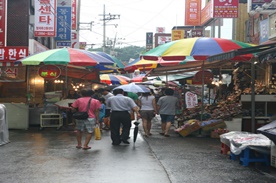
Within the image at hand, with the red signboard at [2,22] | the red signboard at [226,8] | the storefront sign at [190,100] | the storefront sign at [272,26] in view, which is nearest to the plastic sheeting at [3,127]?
the red signboard at [2,22]

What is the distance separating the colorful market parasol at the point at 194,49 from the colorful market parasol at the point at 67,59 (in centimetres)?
246

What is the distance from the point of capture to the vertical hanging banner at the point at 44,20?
61.4ft

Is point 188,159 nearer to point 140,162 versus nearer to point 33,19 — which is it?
point 140,162

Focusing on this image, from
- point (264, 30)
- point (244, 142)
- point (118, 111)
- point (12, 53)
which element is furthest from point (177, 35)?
point (244, 142)

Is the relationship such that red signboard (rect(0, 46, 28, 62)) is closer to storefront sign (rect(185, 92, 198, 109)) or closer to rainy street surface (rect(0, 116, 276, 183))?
rainy street surface (rect(0, 116, 276, 183))

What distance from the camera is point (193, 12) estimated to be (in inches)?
1126

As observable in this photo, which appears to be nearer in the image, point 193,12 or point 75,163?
point 75,163

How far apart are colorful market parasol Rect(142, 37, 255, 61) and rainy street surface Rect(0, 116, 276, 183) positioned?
2536mm

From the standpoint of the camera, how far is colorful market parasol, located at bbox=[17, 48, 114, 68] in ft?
42.3

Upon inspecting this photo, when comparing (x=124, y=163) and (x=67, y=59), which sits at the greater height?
(x=67, y=59)

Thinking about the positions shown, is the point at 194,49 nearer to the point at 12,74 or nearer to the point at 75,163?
the point at 75,163

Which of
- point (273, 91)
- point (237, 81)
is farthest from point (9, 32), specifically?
point (273, 91)

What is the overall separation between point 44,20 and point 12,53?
4006mm

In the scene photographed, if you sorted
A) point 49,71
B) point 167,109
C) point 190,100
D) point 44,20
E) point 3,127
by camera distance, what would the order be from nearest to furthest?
point 3,127, point 167,109, point 49,71, point 190,100, point 44,20
